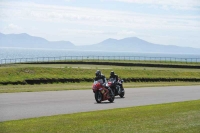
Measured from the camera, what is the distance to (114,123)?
607 inches

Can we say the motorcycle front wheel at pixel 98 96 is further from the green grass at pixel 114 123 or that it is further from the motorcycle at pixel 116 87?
the green grass at pixel 114 123

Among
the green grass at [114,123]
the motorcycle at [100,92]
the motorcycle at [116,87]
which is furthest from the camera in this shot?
the motorcycle at [116,87]

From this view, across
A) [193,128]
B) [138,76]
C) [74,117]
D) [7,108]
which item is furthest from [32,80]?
[193,128]

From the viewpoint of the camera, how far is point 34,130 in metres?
13.4

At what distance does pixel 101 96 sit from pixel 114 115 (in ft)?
20.8

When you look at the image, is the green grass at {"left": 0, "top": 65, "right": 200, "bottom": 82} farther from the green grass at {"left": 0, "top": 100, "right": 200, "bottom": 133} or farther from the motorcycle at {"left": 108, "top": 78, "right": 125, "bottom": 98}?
the green grass at {"left": 0, "top": 100, "right": 200, "bottom": 133}

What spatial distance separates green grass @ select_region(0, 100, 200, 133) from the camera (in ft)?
45.2

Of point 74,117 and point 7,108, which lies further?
point 7,108

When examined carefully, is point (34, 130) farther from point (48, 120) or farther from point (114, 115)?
point (114, 115)

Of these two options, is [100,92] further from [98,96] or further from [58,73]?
[58,73]

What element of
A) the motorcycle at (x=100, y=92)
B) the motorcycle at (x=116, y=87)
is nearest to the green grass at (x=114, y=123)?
the motorcycle at (x=100, y=92)

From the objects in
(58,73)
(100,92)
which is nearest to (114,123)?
(100,92)

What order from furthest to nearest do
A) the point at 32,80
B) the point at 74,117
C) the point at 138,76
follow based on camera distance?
the point at 138,76 → the point at 32,80 → the point at 74,117

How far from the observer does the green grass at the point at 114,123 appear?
13.8 meters
